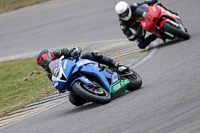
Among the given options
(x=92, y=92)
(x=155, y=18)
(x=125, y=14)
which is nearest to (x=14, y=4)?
(x=125, y=14)

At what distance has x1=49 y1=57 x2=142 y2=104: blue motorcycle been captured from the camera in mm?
7596

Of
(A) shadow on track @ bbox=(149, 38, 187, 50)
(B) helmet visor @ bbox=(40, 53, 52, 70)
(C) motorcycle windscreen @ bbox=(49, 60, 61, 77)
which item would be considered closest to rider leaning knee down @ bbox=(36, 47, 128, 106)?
(B) helmet visor @ bbox=(40, 53, 52, 70)

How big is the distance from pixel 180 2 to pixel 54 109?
8.46 meters

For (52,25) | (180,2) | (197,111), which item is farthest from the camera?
(52,25)

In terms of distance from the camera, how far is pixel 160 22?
1190cm

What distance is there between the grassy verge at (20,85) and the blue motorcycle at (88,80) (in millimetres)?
2661

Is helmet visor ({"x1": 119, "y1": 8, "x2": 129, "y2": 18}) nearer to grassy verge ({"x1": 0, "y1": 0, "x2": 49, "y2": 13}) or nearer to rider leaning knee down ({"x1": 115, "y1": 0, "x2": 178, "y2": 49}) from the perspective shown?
rider leaning knee down ({"x1": 115, "y1": 0, "x2": 178, "y2": 49})

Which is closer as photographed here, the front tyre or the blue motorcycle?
the front tyre

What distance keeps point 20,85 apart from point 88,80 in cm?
556

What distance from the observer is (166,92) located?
284 inches

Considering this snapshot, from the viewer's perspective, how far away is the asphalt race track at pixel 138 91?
5.88 meters

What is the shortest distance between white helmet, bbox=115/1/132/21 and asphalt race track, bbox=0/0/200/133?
3.78 ft

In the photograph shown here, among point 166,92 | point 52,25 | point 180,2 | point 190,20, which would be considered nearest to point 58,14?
point 52,25

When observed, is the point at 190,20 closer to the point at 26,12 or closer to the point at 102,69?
the point at 102,69
